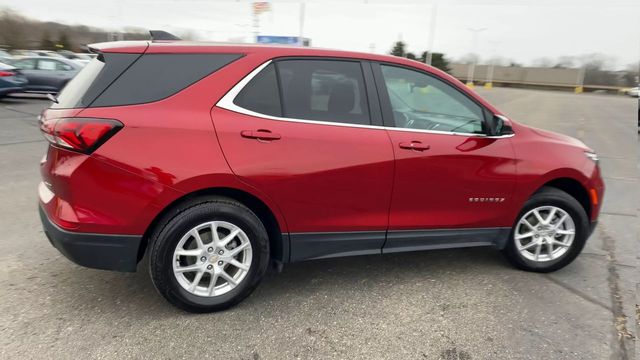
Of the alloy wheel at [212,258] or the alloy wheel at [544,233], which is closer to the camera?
the alloy wheel at [212,258]

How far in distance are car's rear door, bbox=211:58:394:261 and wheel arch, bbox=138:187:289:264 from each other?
0.08 m

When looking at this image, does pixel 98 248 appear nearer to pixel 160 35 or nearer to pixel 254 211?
pixel 254 211

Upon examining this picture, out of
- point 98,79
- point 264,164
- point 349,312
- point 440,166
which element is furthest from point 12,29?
point 349,312

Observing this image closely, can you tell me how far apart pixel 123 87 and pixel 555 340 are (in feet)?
10.0

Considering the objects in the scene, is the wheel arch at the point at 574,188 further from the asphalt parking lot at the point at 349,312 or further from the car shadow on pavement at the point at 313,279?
the car shadow on pavement at the point at 313,279

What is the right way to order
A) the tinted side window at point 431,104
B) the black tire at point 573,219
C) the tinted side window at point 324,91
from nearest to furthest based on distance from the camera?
the tinted side window at point 324,91, the tinted side window at point 431,104, the black tire at point 573,219

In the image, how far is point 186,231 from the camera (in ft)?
9.63

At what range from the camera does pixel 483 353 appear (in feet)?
9.23

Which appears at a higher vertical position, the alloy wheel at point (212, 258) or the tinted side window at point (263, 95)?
the tinted side window at point (263, 95)

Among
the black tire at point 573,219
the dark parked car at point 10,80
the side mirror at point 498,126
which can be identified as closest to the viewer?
the side mirror at point 498,126

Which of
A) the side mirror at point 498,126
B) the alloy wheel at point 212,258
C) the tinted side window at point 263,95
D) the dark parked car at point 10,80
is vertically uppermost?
the tinted side window at point 263,95

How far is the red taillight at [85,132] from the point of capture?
9.02ft

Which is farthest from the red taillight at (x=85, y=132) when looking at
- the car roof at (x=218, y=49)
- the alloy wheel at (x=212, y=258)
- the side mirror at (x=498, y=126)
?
the side mirror at (x=498, y=126)

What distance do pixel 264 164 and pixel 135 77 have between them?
942mm
